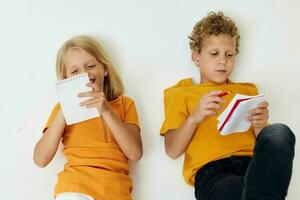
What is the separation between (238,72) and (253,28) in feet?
0.56

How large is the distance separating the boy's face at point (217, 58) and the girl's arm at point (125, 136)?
297 millimetres

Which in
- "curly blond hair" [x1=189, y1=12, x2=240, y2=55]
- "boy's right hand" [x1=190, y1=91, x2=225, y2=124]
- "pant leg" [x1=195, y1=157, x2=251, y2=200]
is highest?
"curly blond hair" [x1=189, y1=12, x2=240, y2=55]

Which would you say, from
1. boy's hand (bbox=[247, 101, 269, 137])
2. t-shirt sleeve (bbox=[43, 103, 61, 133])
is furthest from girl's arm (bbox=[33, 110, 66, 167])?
boy's hand (bbox=[247, 101, 269, 137])

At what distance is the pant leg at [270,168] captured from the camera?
0.84 meters

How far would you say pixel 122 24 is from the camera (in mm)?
1423

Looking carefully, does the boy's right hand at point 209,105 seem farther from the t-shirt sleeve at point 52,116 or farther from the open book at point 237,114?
the t-shirt sleeve at point 52,116

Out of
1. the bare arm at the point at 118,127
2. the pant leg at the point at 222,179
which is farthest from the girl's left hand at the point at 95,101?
the pant leg at the point at 222,179

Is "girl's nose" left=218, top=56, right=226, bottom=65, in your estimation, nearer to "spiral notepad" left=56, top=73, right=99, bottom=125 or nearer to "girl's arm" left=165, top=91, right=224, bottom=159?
"girl's arm" left=165, top=91, right=224, bottom=159

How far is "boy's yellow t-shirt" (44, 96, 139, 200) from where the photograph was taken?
3.71ft

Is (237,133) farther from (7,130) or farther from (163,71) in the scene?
(7,130)

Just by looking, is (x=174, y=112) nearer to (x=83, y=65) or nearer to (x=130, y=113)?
(x=130, y=113)

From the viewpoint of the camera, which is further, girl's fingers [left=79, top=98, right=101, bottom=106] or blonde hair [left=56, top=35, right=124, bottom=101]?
blonde hair [left=56, top=35, right=124, bottom=101]

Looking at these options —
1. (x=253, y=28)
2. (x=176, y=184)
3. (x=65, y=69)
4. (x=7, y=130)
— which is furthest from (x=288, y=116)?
(x=7, y=130)

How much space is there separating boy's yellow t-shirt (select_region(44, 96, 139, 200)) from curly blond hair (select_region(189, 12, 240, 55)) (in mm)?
309
